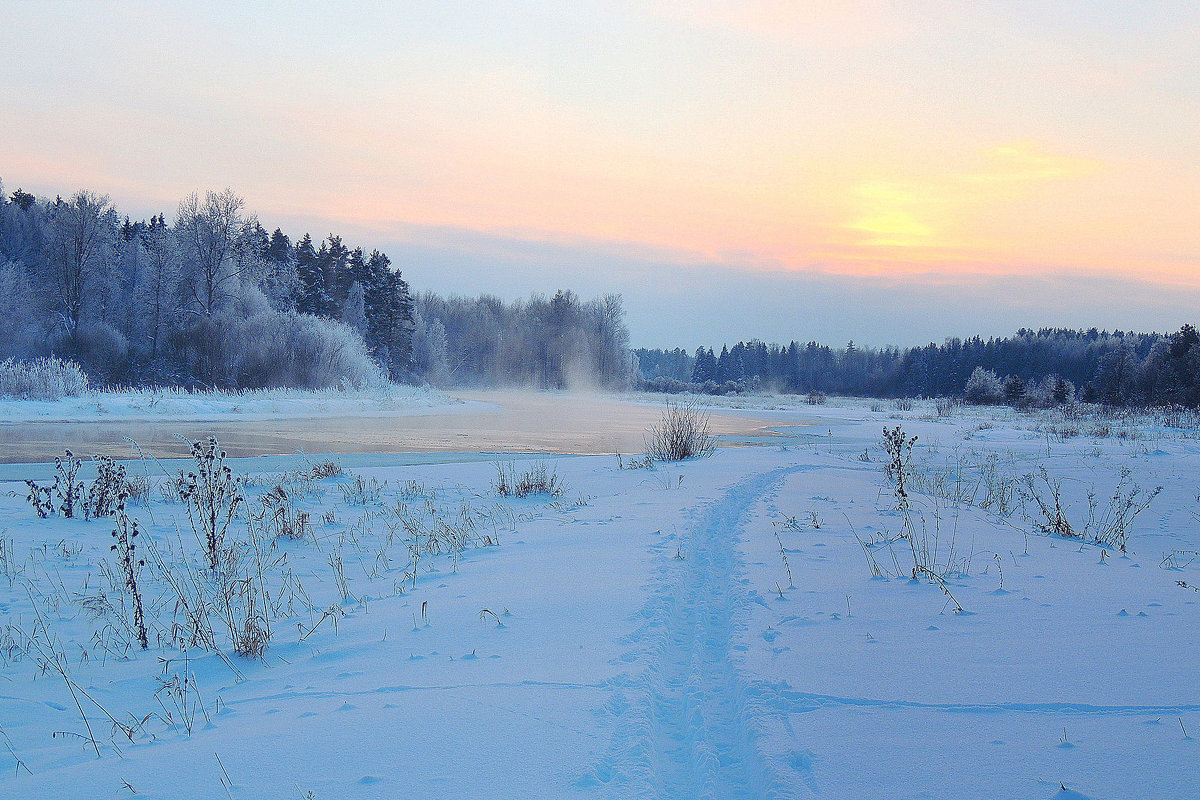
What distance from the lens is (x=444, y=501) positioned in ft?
31.1

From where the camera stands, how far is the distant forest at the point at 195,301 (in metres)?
37.1

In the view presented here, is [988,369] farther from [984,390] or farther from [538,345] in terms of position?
[538,345]

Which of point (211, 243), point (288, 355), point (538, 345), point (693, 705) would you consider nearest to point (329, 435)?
point (693, 705)

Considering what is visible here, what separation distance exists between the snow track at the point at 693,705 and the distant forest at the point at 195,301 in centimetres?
3540

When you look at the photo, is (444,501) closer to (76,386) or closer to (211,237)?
(76,386)

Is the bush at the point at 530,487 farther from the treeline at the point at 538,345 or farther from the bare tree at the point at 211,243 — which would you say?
the treeline at the point at 538,345

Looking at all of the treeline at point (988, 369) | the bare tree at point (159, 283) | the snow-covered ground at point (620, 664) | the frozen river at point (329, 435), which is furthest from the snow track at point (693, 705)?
the bare tree at point (159, 283)

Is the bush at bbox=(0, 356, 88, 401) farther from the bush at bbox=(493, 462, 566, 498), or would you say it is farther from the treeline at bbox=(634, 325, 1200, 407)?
the treeline at bbox=(634, 325, 1200, 407)

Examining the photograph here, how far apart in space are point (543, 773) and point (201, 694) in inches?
81.8

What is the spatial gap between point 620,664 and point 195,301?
46425 millimetres

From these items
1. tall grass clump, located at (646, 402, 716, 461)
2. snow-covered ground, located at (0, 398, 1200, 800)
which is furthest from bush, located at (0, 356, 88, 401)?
tall grass clump, located at (646, 402, 716, 461)

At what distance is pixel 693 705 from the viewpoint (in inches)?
120

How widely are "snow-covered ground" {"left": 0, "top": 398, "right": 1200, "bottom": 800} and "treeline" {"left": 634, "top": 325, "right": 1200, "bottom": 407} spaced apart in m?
38.7

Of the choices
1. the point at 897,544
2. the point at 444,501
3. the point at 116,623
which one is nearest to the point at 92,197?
the point at 444,501
